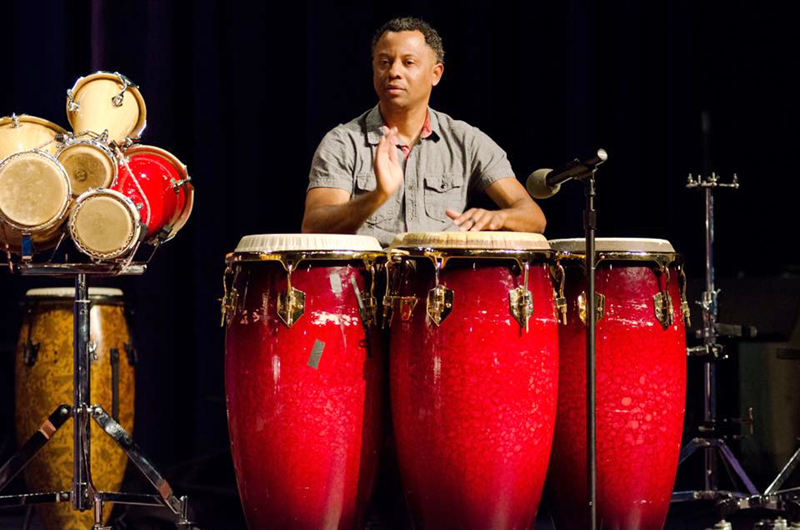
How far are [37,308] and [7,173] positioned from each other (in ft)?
2.40

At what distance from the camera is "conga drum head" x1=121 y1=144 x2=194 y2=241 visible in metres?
2.86

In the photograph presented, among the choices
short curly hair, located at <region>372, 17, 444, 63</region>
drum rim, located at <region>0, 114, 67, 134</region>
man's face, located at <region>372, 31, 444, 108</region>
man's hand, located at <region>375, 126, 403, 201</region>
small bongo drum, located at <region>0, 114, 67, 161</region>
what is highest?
short curly hair, located at <region>372, 17, 444, 63</region>

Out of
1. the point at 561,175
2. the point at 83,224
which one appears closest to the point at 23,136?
the point at 83,224

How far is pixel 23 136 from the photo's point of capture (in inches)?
107

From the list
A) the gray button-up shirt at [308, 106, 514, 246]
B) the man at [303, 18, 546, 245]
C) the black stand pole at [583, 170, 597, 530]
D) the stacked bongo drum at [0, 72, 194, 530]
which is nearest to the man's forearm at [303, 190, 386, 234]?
the man at [303, 18, 546, 245]

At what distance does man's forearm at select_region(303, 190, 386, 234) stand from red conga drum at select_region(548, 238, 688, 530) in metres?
0.52

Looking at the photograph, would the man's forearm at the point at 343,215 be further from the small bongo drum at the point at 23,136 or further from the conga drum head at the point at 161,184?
the small bongo drum at the point at 23,136

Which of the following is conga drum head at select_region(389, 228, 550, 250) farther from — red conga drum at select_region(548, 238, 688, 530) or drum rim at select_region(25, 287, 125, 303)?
drum rim at select_region(25, 287, 125, 303)

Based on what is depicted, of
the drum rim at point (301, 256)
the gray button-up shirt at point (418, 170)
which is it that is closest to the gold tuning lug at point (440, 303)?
the drum rim at point (301, 256)

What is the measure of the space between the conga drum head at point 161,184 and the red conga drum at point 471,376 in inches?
32.2

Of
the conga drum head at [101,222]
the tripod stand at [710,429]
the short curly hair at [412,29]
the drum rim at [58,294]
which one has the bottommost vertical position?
the tripod stand at [710,429]

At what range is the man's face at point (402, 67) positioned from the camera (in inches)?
121

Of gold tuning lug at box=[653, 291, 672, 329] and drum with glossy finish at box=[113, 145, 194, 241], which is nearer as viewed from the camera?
gold tuning lug at box=[653, 291, 672, 329]

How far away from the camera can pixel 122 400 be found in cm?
325
